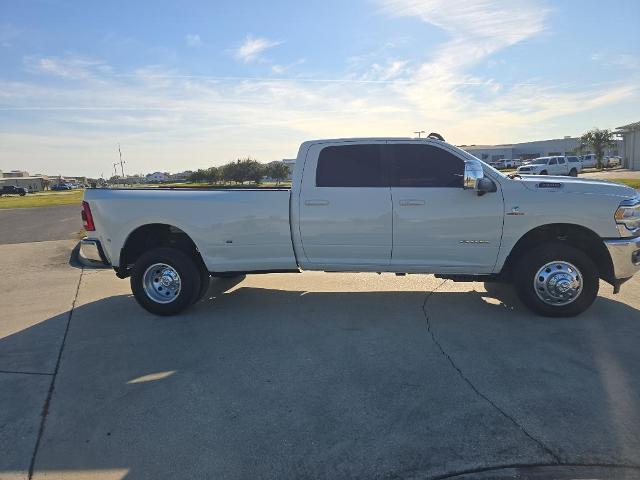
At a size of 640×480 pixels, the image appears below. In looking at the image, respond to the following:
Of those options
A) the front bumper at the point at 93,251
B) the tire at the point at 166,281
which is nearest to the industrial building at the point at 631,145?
the tire at the point at 166,281

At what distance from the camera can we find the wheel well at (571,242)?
5.02 m

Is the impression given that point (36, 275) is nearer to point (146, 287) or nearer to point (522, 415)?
point (146, 287)

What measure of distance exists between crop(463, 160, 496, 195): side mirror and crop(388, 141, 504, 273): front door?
0.15 m

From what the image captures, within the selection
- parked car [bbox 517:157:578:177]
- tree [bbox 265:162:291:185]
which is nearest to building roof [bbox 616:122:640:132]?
parked car [bbox 517:157:578:177]

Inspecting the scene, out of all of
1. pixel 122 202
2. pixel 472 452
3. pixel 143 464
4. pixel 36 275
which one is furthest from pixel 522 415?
pixel 36 275

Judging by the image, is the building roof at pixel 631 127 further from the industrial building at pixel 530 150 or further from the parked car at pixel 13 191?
the parked car at pixel 13 191

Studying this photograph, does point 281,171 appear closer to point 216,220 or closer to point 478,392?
point 216,220

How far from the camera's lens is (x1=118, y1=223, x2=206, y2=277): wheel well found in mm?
5715

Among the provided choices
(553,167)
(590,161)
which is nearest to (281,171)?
(553,167)

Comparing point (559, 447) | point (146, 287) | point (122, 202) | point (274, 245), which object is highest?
point (122, 202)

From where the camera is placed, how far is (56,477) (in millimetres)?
2752

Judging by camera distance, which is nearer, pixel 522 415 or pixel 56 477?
pixel 56 477

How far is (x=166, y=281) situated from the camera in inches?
223

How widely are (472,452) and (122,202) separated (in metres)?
4.65
